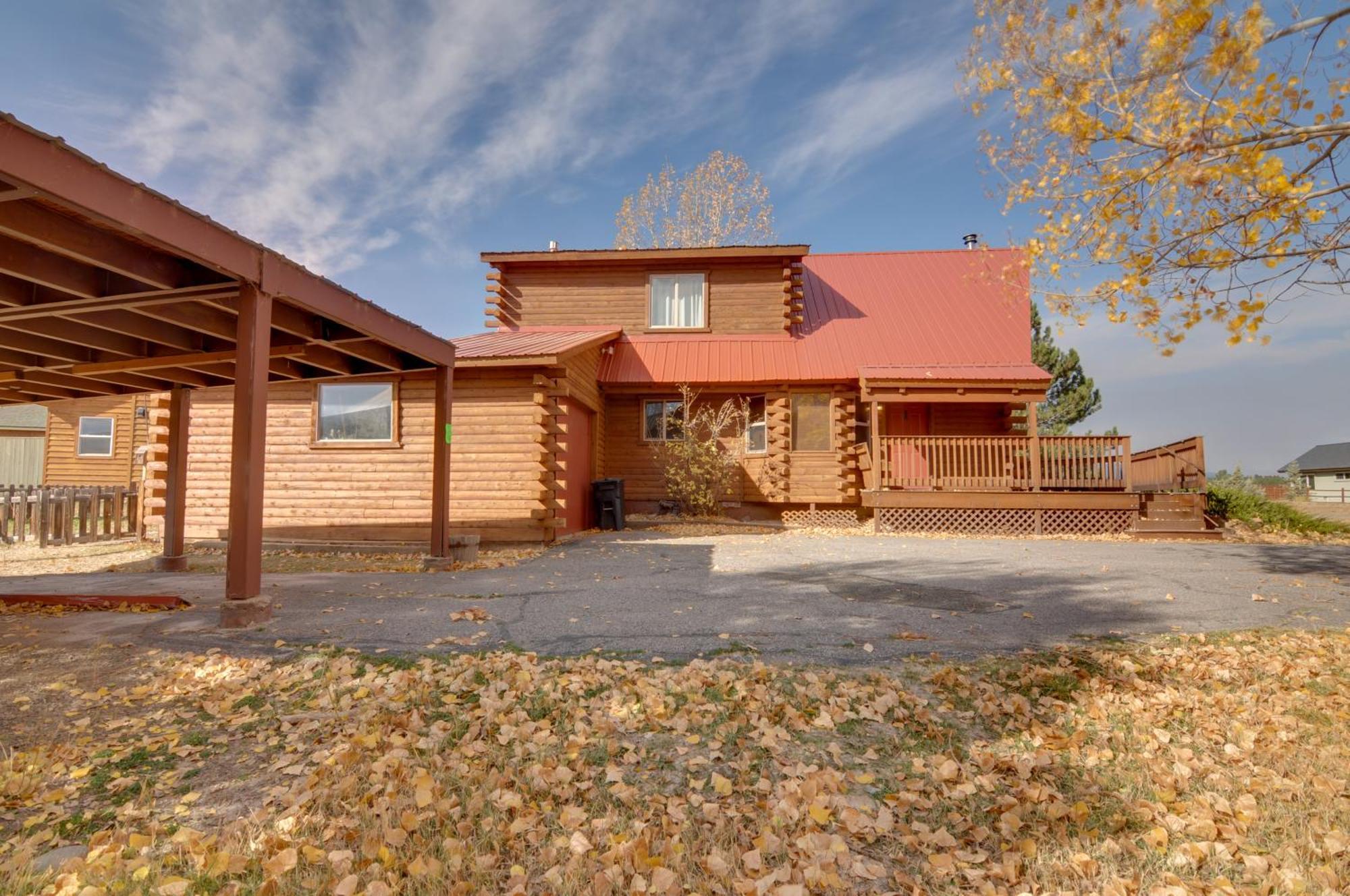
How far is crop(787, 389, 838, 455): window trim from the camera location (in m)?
15.7

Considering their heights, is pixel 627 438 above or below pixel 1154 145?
below

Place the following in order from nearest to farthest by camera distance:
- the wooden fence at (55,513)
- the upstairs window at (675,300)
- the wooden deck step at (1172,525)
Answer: the wooden fence at (55,513)
the wooden deck step at (1172,525)
the upstairs window at (675,300)

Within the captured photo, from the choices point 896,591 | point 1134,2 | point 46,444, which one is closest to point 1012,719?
point 896,591

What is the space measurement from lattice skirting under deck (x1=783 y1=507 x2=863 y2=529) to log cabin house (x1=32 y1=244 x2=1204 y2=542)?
4 cm

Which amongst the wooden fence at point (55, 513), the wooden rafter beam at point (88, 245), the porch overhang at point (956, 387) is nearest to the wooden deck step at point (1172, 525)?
the porch overhang at point (956, 387)

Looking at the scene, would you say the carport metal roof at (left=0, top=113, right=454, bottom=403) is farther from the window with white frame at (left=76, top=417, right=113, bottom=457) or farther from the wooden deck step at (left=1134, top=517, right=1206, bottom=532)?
the window with white frame at (left=76, top=417, right=113, bottom=457)

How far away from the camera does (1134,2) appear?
6.55 m

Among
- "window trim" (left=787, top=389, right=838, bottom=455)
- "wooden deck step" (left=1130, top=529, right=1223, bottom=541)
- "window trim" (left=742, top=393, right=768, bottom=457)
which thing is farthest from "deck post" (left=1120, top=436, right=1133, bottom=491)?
"window trim" (left=742, top=393, right=768, bottom=457)

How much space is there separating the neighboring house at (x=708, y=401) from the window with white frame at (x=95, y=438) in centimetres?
1424

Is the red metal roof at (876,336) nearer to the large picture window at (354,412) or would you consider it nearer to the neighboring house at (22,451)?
the large picture window at (354,412)

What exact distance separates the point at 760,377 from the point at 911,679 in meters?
11.5

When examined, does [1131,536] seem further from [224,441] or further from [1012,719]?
[224,441]

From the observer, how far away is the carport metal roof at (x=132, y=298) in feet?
13.7

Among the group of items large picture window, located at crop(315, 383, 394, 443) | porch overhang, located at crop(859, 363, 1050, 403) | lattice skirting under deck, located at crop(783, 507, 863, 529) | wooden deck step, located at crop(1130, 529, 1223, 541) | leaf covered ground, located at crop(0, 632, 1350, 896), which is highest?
porch overhang, located at crop(859, 363, 1050, 403)
